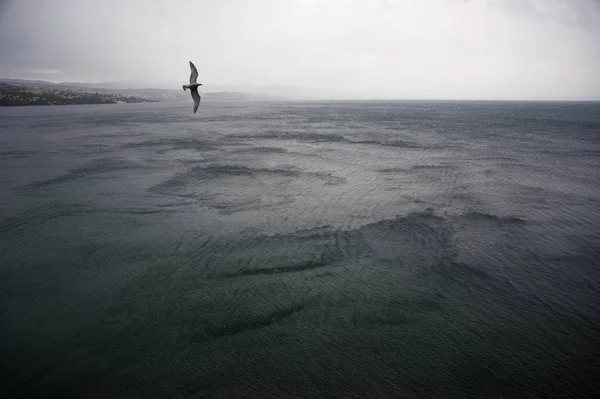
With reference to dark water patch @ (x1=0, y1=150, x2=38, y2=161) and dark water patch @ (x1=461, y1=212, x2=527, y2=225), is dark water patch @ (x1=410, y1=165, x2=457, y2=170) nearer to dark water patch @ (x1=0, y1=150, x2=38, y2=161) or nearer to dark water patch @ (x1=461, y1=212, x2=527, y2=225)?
dark water patch @ (x1=461, y1=212, x2=527, y2=225)

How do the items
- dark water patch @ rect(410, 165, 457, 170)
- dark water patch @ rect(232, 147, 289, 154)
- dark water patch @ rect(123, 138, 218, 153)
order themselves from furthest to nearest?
1. dark water patch @ rect(123, 138, 218, 153)
2. dark water patch @ rect(232, 147, 289, 154)
3. dark water patch @ rect(410, 165, 457, 170)

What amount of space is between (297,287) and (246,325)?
2620mm

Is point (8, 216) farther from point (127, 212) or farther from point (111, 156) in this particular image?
point (111, 156)

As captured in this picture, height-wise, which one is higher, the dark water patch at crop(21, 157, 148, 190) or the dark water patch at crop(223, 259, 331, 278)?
the dark water patch at crop(21, 157, 148, 190)

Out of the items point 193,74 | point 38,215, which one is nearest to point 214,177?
point 38,215

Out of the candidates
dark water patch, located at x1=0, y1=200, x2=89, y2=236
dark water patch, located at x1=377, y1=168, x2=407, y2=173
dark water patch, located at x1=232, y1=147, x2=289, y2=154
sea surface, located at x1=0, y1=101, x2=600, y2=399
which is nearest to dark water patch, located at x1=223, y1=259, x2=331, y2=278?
sea surface, located at x1=0, y1=101, x2=600, y2=399

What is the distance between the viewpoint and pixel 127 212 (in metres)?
19.2

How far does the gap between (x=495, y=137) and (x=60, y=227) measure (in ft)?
194

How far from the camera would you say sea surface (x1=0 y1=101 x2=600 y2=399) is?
29.2 feet

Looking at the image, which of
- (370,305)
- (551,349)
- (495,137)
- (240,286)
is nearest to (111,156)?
(240,286)

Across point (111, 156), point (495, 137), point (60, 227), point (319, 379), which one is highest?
point (495, 137)

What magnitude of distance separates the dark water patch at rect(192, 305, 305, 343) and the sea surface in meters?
0.08

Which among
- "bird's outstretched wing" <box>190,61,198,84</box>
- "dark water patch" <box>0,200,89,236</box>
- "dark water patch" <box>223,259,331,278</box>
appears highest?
"bird's outstretched wing" <box>190,61,198,84</box>

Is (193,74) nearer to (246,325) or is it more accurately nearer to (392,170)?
(246,325)
